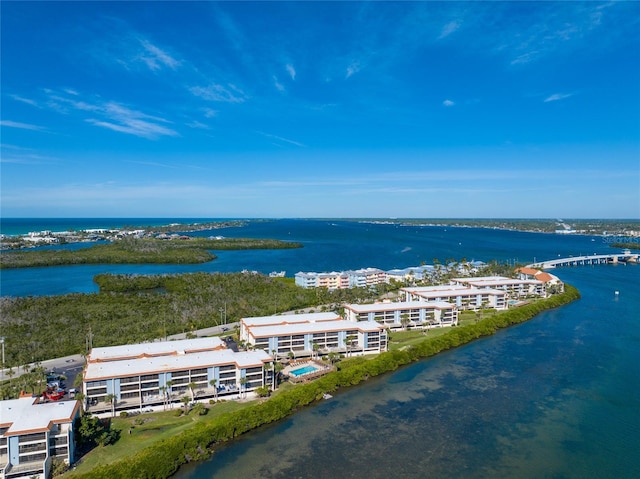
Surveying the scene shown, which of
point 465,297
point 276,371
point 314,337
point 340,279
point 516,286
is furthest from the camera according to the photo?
point 340,279

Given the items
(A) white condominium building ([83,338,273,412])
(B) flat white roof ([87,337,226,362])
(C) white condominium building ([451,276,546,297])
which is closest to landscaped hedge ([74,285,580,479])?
(A) white condominium building ([83,338,273,412])

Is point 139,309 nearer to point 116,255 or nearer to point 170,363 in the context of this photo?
point 170,363

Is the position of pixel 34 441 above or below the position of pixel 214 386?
above

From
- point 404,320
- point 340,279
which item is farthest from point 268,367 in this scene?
point 340,279

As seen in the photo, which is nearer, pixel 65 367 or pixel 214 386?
pixel 214 386

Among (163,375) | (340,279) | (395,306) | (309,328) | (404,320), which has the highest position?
(395,306)

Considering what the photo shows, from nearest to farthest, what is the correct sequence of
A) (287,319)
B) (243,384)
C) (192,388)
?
1. (192,388)
2. (243,384)
3. (287,319)
